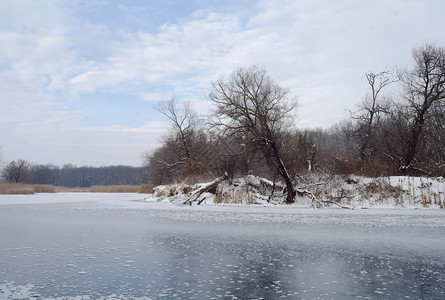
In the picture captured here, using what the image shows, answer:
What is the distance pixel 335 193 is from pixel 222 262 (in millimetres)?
14899

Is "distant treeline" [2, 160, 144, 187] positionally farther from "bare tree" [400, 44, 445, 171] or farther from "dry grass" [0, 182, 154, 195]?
"bare tree" [400, 44, 445, 171]

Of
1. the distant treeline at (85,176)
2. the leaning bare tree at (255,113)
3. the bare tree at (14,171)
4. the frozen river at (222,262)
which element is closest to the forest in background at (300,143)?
the leaning bare tree at (255,113)

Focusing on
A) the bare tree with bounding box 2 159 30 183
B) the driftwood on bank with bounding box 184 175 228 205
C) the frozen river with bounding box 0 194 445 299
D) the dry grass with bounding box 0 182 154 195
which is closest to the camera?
the frozen river with bounding box 0 194 445 299

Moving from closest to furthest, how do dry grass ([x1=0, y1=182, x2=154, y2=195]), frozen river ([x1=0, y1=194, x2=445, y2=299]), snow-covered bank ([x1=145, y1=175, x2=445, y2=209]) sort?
frozen river ([x1=0, y1=194, x2=445, y2=299]), snow-covered bank ([x1=145, y1=175, x2=445, y2=209]), dry grass ([x1=0, y1=182, x2=154, y2=195])

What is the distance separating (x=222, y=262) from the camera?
6.18m

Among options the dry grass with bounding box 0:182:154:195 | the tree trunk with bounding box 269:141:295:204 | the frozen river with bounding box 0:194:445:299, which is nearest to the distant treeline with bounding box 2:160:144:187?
the dry grass with bounding box 0:182:154:195

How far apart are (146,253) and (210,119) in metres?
16.9

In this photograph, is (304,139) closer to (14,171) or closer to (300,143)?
(300,143)

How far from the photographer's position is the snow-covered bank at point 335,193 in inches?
714

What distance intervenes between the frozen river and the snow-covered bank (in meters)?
7.95

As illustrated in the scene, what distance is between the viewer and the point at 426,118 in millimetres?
22344

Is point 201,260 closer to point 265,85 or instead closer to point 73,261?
point 73,261

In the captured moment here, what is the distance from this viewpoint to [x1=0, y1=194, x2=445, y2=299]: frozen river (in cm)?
453

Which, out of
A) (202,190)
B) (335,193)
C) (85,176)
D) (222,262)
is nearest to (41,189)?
(202,190)
